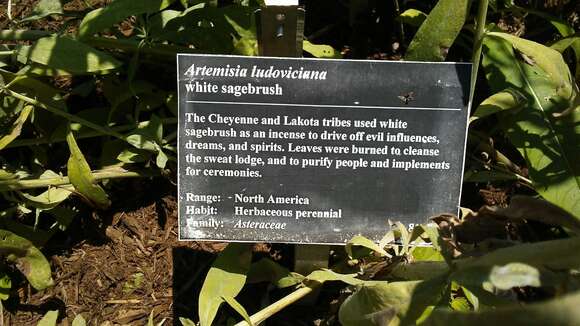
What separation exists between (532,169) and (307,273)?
23.4 inches

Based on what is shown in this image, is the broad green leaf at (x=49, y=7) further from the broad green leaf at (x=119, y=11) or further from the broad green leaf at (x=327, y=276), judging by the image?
the broad green leaf at (x=327, y=276)

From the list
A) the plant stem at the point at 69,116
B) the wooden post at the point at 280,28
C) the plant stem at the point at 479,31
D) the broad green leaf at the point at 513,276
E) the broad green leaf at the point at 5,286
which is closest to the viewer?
the broad green leaf at the point at 513,276

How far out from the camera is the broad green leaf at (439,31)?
1.45 meters

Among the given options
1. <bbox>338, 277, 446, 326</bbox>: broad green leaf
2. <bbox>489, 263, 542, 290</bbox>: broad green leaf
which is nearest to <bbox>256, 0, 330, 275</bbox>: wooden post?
<bbox>338, 277, 446, 326</bbox>: broad green leaf

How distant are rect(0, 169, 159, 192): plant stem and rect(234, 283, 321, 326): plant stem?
20.1 inches

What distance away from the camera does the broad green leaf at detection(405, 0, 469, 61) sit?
1450 millimetres

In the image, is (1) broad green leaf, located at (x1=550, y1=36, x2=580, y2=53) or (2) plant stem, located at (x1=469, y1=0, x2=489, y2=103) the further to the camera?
(1) broad green leaf, located at (x1=550, y1=36, x2=580, y2=53)

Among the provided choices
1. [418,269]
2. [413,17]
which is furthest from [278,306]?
[413,17]

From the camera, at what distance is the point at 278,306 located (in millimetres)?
1530

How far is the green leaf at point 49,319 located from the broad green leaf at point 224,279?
0.41 m

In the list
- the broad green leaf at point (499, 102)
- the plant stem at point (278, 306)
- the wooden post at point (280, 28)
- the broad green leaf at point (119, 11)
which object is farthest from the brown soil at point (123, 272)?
the broad green leaf at point (499, 102)

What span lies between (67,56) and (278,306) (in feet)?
2.49

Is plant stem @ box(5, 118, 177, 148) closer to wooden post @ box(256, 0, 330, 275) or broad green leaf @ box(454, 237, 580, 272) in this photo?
wooden post @ box(256, 0, 330, 275)

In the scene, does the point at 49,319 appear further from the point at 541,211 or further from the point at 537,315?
the point at 537,315
